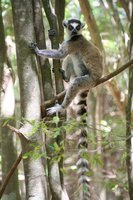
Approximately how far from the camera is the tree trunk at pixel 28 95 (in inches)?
125

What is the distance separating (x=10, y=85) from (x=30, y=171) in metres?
1.26

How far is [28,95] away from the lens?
3.21m

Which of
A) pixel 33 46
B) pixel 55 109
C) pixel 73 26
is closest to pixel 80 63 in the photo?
pixel 73 26

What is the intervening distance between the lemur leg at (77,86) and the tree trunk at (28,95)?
3.43 feet

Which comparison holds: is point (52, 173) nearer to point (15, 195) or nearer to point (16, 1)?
point (15, 195)

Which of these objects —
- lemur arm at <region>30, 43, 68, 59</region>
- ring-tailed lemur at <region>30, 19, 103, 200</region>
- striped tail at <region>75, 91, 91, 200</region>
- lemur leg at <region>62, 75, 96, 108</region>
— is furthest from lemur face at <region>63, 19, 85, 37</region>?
striped tail at <region>75, 91, 91, 200</region>

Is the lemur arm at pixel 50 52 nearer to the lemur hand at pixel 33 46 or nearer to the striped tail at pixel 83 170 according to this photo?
the lemur hand at pixel 33 46

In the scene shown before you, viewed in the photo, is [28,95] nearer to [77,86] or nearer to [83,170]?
[83,170]

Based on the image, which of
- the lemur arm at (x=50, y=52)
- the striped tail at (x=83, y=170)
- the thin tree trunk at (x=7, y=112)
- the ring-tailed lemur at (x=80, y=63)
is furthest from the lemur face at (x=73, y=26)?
the striped tail at (x=83, y=170)

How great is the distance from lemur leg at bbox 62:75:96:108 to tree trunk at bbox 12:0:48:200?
41.2 inches

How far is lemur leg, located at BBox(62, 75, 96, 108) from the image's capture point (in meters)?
4.32

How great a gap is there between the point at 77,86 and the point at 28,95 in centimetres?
139

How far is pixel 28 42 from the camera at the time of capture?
3.28m

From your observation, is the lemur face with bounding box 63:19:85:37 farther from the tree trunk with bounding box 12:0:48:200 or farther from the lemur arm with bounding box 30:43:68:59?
the tree trunk with bounding box 12:0:48:200
